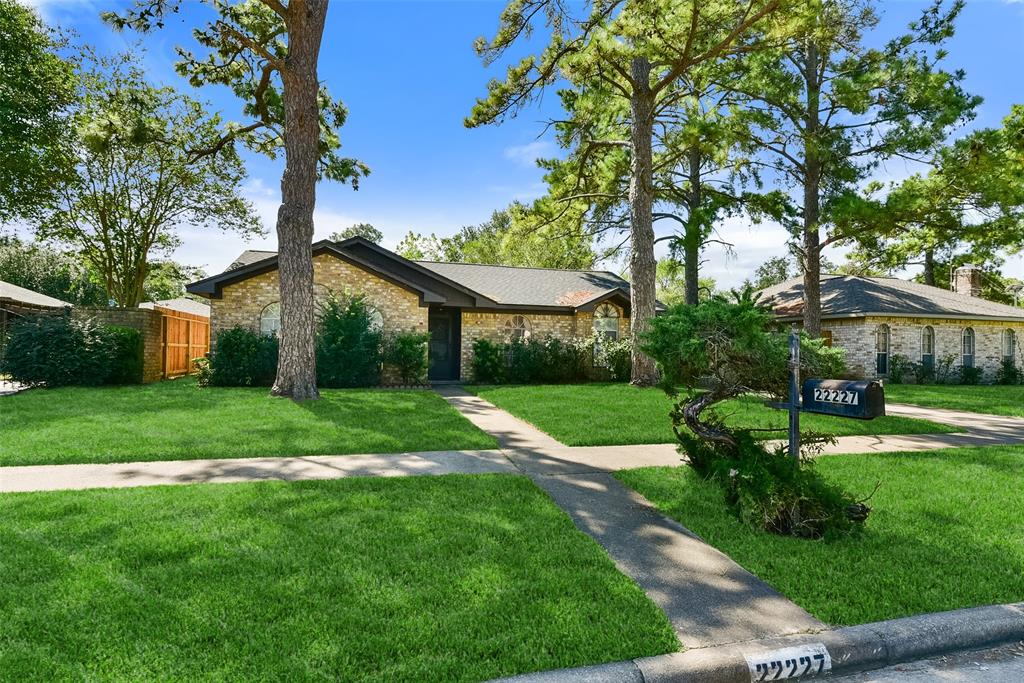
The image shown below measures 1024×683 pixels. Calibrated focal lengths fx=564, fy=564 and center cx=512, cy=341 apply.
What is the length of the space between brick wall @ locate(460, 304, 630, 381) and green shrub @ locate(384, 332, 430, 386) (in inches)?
97.0

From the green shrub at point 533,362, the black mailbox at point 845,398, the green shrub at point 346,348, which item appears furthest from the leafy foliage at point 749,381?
the green shrub at point 533,362

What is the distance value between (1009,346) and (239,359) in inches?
1100

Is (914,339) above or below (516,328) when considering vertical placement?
below

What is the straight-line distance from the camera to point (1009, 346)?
73.4 feet

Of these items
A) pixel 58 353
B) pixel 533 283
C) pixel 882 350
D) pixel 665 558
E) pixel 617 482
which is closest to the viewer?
pixel 665 558

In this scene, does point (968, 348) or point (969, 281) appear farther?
point (969, 281)

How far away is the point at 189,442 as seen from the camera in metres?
7.57

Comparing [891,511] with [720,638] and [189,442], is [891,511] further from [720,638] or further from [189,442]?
[189,442]

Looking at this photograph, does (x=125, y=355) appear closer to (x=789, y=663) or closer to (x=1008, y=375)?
(x=789, y=663)

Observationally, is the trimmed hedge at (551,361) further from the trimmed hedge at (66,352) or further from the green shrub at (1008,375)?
the green shrub at (1008,375)

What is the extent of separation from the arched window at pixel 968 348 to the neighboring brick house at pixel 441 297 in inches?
520

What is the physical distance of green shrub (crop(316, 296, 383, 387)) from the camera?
14945mm

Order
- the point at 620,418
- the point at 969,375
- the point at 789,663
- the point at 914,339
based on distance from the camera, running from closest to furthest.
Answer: the point at 789,663
the point at 620,418
the point at 914,339
the point at 969,375

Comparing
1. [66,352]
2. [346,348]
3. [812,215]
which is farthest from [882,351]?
[66,352]
